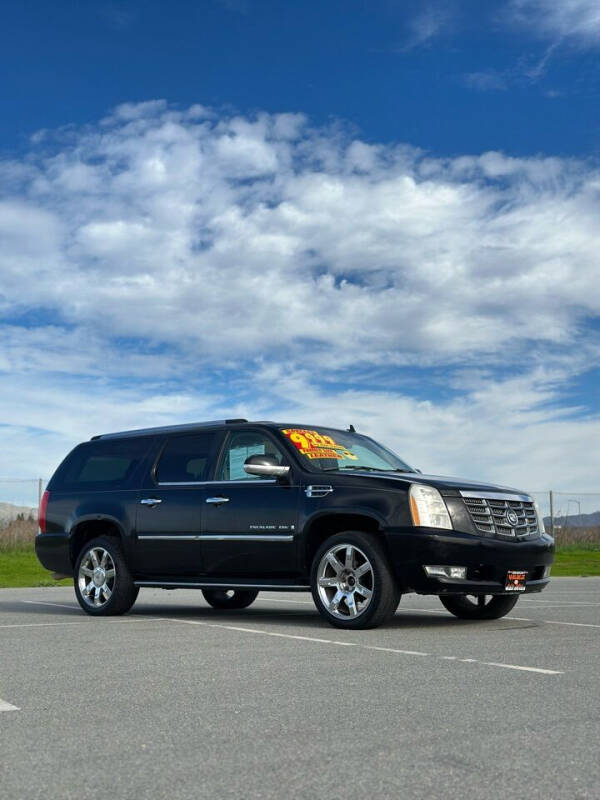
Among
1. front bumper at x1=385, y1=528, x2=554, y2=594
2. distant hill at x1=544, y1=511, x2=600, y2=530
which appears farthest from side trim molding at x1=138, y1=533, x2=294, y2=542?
distant hill at x1=544, y1=511, x2=600, y2=530

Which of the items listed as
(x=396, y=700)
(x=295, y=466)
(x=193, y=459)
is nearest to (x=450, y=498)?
(x=295, y=466)

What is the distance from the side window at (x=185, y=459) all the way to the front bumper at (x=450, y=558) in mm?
2535

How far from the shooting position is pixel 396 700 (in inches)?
222

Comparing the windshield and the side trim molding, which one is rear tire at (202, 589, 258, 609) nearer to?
the side trim molding

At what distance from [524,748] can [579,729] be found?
1.79 ft

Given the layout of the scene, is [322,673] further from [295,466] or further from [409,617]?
[409,617]

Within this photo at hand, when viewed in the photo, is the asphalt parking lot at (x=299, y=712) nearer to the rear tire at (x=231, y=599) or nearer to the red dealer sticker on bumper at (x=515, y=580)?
the red dealer sticker on bumper at (x=515, y=580)

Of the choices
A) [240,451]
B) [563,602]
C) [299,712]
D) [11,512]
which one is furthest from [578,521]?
[299,712]

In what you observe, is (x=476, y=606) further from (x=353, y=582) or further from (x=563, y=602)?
(x=563, y=602)

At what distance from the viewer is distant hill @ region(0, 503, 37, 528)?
2867cm

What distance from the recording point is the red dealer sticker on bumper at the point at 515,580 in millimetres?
9547

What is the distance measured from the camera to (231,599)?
12828 millimetres

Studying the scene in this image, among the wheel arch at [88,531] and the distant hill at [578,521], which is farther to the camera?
the distant hill at [578,521]

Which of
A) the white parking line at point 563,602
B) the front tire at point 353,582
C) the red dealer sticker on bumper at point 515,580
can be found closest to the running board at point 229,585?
the front tire at point 353,582
